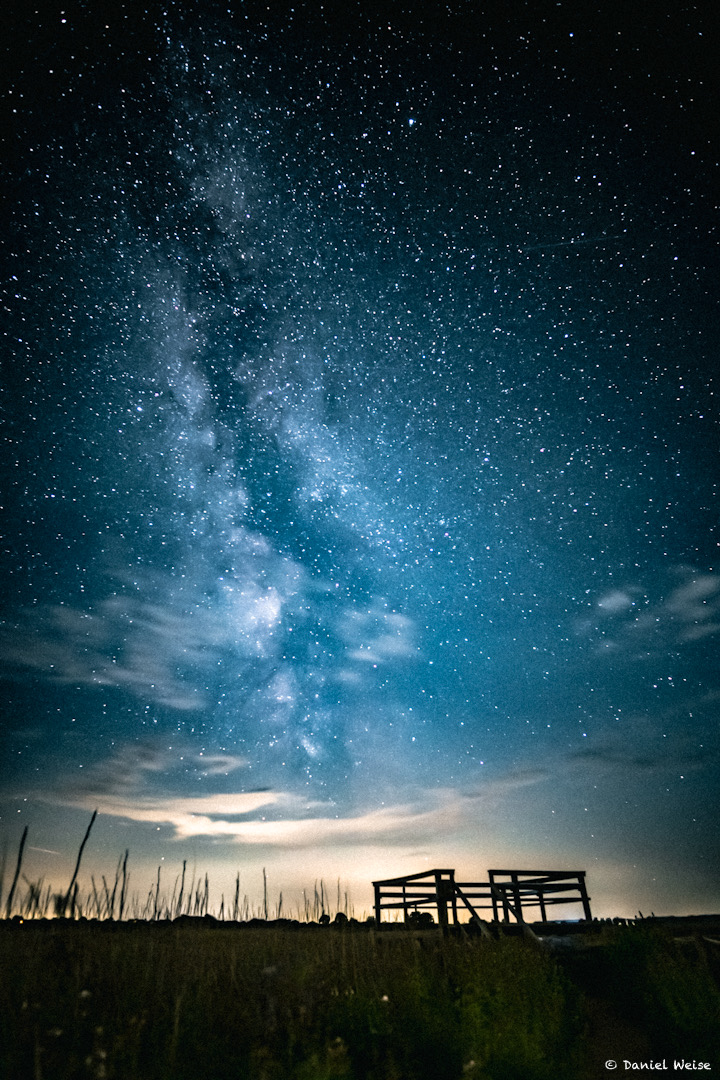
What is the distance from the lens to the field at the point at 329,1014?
14.5 ft

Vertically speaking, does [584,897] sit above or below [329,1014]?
above

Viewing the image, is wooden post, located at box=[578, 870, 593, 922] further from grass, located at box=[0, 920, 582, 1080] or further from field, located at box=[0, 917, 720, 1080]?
grass, located at box=[0, 920, 582, 1080]

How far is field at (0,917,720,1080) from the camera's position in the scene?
443 cm

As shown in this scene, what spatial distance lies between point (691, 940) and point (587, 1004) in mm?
2221

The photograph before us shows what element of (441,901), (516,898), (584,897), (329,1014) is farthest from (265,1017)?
(584,897)

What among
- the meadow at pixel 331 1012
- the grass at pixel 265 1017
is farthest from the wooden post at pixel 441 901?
the grass at pixel 265 1017

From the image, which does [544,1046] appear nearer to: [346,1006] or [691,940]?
[346,1006]

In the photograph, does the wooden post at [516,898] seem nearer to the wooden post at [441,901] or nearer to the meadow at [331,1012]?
the wooden post at [441,901]

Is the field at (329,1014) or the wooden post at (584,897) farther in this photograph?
the wooden post at (584,897)

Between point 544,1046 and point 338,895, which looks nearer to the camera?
point 544,1046

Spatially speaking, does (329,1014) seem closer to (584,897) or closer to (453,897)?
(453,897)

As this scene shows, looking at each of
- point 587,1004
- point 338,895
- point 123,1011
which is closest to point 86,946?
point 123,1011

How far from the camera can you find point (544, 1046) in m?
6.29

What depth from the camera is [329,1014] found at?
19.3ft
